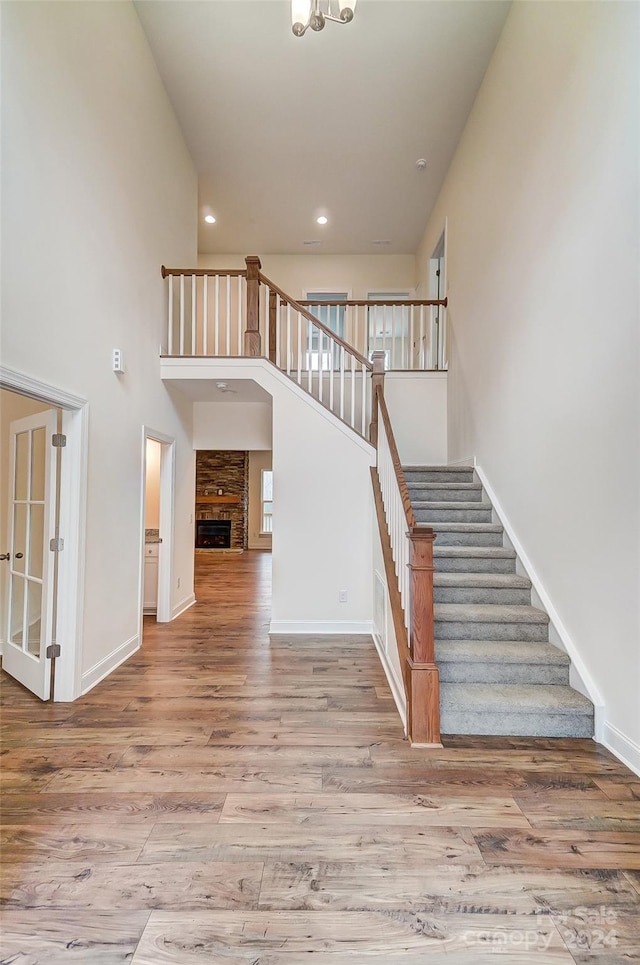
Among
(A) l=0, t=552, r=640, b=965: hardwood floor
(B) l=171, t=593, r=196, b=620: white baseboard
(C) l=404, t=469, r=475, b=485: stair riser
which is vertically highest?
(C) l=404, t=469, r=475, b=485: stair riser

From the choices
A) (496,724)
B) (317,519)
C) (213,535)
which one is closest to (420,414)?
(317,519)

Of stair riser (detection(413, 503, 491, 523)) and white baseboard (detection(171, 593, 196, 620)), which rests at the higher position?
stair riser (detection(413, 503, 491, 523))

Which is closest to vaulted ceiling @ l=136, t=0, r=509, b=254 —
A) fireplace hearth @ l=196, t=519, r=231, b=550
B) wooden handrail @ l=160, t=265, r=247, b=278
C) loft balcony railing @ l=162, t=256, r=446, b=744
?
loft balcony railing @ l=162, t=256, r=446, b=744

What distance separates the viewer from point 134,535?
3.68 metres

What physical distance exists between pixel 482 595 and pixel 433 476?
63.0 inches

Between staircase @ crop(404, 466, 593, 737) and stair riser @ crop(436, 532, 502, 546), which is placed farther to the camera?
stair riser @ crop(436, 532, 502, 546)

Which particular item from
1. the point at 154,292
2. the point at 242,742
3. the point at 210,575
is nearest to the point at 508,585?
the point at 242,742

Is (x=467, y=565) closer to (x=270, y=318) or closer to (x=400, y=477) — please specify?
(x=400, y=477)

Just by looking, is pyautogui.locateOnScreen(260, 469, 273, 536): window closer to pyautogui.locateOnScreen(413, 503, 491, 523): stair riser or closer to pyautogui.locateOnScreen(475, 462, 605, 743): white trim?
pyautogui.locateOnScreen(413, 503, 491, 523): stair riser

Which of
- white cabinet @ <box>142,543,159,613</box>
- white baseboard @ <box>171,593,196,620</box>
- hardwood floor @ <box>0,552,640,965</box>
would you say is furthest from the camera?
white cabinet @ <box>142,543,159,613</box>

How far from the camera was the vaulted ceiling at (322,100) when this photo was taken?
367cm

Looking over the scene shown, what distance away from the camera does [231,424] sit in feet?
17.6

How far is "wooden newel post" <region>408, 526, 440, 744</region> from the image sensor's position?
2.29 metres

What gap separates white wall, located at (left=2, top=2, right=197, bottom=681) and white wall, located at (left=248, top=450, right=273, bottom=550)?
685 cm
